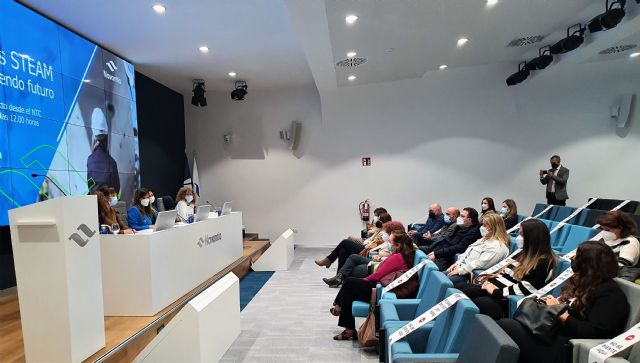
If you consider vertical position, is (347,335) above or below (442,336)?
below

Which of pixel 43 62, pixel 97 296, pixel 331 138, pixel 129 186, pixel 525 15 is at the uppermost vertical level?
pixel 525 15

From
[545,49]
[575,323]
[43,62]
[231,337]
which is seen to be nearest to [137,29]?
[43,62]

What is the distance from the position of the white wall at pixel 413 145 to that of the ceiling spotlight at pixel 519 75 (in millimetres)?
260

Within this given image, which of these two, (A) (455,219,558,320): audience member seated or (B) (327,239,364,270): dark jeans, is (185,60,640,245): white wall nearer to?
(B) (327,239,364,270): dark jeans

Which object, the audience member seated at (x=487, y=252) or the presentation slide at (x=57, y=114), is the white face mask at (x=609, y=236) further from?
the presentation slide at (x=57, y=114)

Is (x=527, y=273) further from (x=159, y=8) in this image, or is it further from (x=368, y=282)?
(x=159, y=8)

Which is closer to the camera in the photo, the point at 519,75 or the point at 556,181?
the point at 556,181

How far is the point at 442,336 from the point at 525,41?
227 inches

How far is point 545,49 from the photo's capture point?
663cm

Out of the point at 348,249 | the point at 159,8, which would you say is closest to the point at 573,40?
the point at 348,249

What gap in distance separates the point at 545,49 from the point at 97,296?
7.69 m

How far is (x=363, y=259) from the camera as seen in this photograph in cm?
483

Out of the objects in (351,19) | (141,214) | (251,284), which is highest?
(351,19)

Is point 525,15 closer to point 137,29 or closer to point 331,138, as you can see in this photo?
point 331,138
